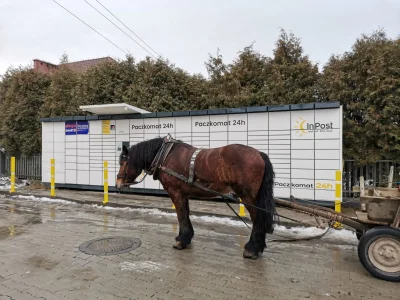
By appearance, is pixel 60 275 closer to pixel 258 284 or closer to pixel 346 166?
pixel 258 284

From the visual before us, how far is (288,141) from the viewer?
8.23 metres

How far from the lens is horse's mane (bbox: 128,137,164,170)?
16.5 ft

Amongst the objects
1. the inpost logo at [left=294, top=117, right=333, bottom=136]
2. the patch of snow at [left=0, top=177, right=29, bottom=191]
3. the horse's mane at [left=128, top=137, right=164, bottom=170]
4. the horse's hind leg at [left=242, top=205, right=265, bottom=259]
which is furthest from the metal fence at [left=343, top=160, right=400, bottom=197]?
the patch of snow at [left=0, top=177, right=29, bottom=191]

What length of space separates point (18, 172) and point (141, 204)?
9.43 meters

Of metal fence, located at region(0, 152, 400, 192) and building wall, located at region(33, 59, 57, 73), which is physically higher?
building wall, located at region(33, 59, 57, 73)

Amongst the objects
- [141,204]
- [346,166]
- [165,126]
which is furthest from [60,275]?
[346,166]

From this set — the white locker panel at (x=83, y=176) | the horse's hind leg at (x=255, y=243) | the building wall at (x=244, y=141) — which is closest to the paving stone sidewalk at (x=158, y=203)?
the white locker panel at (x=83, y=176)

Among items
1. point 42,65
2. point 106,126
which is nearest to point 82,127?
point 106,126

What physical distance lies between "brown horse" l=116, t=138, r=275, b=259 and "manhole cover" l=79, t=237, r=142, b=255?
863 millimetres

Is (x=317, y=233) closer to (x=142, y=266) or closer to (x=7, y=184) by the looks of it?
(x=142, y=266)

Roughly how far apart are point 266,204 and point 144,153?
2294 mm

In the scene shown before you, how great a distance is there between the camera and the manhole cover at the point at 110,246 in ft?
15.2

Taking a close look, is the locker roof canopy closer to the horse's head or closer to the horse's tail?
the horse's head

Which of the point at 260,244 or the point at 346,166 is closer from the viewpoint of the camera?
the point at 260,244
